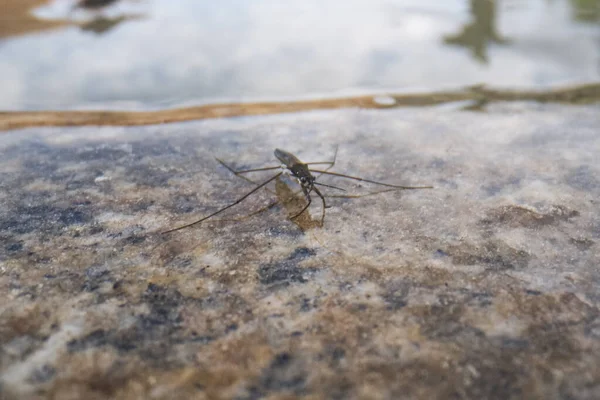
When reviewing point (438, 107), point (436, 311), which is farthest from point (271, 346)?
point (438, 107)

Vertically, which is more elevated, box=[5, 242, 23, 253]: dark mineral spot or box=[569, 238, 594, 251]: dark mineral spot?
box=[5, 242, 23, 253]: dark mineral spot

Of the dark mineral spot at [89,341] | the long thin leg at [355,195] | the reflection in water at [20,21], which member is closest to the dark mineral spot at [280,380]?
the dark mineral spot at [89,341]

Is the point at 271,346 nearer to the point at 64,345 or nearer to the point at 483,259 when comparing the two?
the point at 64,345

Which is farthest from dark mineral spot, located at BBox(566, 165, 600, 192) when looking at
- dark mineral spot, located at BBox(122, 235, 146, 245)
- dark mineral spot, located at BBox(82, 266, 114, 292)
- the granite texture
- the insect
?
dark mineral spot, located at BBox(82, 266, 114, 292)

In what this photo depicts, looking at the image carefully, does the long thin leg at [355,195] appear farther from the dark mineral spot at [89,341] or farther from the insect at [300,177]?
the dark mineral spot at [89,341]

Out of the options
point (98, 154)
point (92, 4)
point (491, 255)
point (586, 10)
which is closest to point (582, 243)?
point (491, 255)

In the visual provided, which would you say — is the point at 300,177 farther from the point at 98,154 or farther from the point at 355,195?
the point at 98,154

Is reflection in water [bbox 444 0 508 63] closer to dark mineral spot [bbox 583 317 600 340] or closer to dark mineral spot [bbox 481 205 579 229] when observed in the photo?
dark mineral spot [bbox 481 205 579 229]
